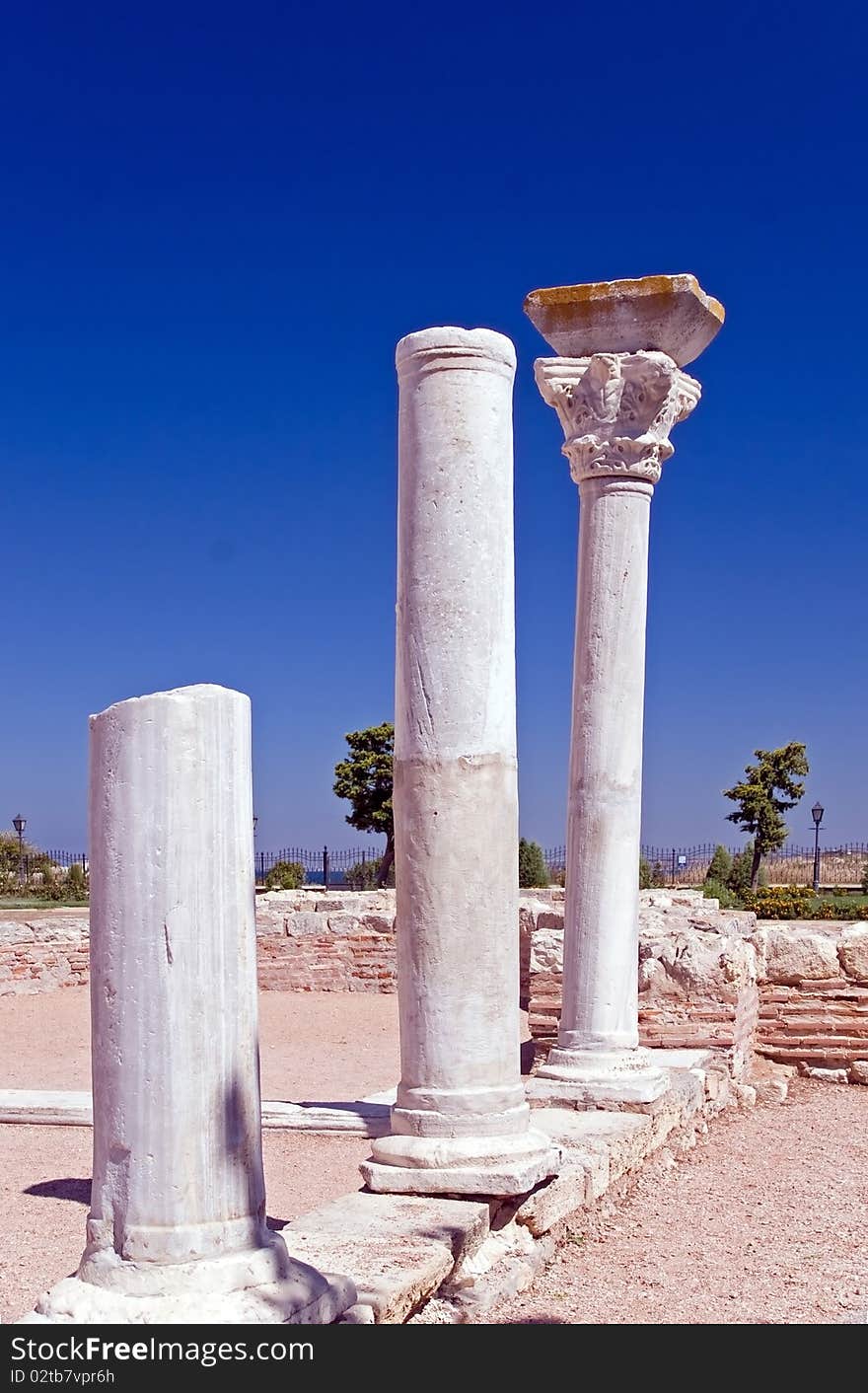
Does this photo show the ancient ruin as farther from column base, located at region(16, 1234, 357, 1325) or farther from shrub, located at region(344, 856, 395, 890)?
shrub, located at region(344, 856, 395, 890)

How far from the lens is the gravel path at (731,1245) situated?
18.8ft

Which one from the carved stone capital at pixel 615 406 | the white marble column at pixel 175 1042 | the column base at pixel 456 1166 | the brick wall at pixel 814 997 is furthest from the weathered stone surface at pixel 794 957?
the white marble column at pixel 175 1042

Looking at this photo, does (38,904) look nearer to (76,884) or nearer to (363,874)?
(76,884)

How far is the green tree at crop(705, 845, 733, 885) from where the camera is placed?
3484 cm

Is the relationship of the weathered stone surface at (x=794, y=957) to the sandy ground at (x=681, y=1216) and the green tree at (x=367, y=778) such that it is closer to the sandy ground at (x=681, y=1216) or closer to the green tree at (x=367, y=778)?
the sandy ground at (x=681, y=1216)

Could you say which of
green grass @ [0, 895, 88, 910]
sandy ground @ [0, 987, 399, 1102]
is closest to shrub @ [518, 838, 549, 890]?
green grass @ [0, 895, 88, 910]

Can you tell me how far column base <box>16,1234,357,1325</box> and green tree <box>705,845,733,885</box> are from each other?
30.6 meters

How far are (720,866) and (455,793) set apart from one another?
30.2 meters

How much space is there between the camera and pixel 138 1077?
427cm

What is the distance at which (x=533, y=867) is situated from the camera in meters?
34.5

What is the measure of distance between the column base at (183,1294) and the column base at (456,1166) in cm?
168
